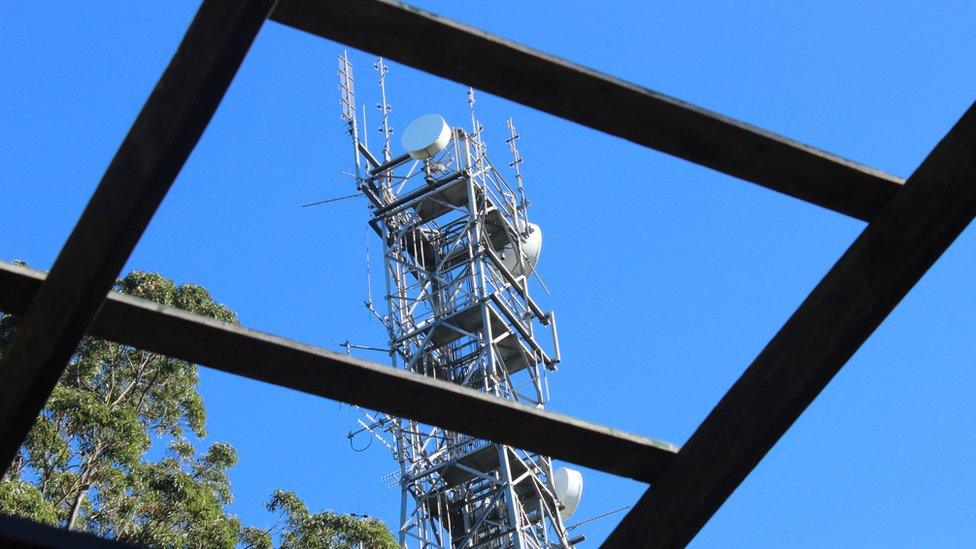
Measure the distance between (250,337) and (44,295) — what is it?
1.49 feet

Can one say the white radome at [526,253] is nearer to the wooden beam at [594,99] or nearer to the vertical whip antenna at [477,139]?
the vertical whip antenna at [477,139]

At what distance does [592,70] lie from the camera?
9.25 ft

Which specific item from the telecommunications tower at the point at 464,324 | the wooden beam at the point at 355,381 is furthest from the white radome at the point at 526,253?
the wooden beam at the point at 355,381

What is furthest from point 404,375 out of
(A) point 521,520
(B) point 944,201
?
(A) point 521,520

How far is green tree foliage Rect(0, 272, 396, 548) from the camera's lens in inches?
728

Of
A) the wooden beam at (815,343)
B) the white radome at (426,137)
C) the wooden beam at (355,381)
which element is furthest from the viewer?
the white radome at (426,137)

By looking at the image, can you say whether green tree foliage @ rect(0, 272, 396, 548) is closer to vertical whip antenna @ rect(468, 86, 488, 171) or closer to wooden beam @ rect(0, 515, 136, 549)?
vertical whip antenna @ rect(468, 86, 488, 171)

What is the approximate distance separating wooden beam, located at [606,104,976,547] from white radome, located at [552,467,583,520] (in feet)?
56.2

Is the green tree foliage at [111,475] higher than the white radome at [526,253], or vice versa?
the white radome at [526,253]

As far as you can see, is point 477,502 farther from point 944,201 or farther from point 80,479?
point 944,201

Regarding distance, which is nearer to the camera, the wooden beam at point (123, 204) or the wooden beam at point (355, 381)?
the wooden beam at point (123, 204)

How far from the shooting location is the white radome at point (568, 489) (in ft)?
66.4

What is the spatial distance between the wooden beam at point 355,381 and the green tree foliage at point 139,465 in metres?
14.0

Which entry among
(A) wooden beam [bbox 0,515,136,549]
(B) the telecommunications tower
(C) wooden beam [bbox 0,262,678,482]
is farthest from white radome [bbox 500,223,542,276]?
(A) wooden beam [bbox 0,515,136,549]
